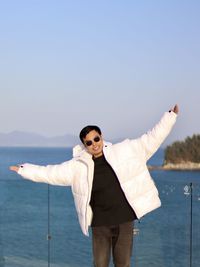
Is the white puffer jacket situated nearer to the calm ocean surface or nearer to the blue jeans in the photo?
the blue jeans

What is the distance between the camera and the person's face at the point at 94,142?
117 inches

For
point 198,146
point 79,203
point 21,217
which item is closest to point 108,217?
point 79,203

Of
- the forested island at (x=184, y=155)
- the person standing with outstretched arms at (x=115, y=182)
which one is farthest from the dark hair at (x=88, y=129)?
the forested island at (x=184, y=155)

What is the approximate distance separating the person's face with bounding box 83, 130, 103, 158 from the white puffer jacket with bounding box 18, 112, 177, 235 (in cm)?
3

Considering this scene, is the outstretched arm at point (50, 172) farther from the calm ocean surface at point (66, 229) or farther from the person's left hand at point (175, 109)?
the calm ocean surface at point (66, 229)

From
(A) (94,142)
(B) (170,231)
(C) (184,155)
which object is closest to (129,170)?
(A) (94,142)

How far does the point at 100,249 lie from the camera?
3084 mm

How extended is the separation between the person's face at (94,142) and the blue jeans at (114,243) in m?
0.38

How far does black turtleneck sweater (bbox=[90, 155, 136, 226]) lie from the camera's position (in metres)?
2.95

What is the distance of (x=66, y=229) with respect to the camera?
471 centimetres

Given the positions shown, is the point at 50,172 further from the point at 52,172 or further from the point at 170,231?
the point at 170,231

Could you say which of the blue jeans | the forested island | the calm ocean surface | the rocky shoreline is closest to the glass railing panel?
the calm ocean surface

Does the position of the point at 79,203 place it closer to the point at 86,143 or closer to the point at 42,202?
the point at 86,143

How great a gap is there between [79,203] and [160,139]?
20.1 inches
